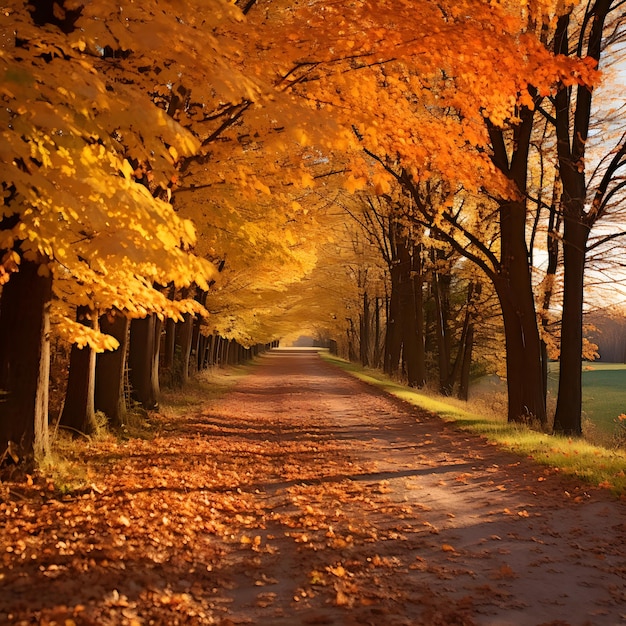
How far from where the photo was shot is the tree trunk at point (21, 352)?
6.32 m

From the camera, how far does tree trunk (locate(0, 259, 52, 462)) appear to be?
20.7 ft

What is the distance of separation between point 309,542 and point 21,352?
12.0ft

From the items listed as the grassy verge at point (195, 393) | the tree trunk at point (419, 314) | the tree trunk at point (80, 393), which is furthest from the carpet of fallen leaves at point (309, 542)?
the tree trunk at point (419, 314)

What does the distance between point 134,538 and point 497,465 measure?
210 inches

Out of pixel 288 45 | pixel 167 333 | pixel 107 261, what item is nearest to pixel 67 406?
pixel 107 261

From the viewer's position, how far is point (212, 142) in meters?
9.59

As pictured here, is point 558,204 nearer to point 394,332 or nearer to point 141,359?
point 141,359

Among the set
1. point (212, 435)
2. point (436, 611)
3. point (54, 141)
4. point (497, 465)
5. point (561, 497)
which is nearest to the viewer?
point (436, 611)

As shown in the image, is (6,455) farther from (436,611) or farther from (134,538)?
(436,611)

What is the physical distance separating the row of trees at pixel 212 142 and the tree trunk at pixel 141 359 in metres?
0.05

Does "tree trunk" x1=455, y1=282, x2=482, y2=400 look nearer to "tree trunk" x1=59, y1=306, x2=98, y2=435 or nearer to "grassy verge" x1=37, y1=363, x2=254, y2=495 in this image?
"grassy verge" x1=37, y1=363, x2=254, y2=495

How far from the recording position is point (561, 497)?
6562mm

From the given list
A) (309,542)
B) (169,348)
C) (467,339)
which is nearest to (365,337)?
(467,339)

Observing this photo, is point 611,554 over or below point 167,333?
below
